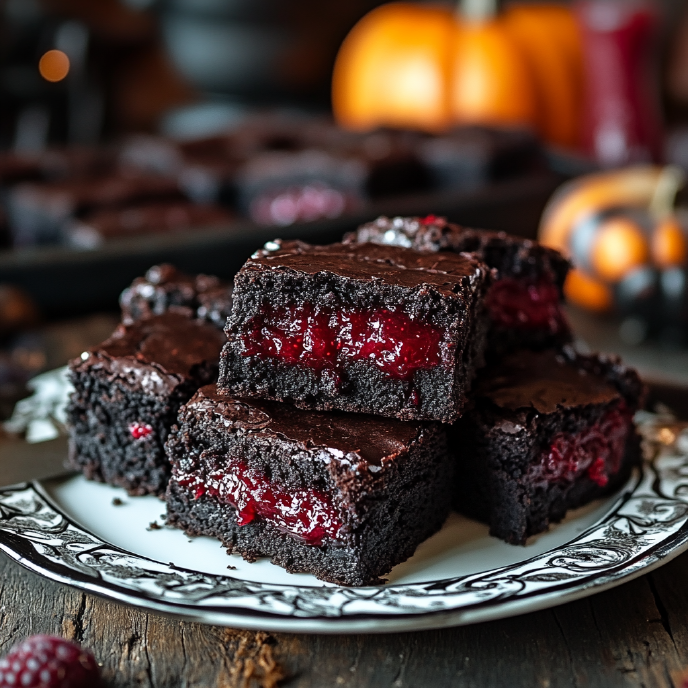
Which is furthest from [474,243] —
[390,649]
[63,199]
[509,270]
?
[63,199]

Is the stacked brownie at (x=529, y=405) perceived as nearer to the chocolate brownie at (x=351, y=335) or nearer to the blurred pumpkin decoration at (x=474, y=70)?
the chocolate brownie at (x=351, y=335)

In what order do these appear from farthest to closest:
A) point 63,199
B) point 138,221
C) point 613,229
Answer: point 63,199, point 138,221, point 613,229

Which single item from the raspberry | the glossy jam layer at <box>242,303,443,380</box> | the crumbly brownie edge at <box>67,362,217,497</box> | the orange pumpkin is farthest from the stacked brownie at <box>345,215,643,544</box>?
the orange pumpkin

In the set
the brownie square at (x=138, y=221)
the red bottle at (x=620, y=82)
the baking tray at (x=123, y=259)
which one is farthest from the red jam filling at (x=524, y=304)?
the red bottle at (x=620, y=82)

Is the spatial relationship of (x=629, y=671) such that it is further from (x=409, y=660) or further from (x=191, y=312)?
(x=191, y=312)

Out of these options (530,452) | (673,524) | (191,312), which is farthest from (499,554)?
(191,312)

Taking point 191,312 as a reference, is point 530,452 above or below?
below

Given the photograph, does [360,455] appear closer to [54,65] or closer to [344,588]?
[344,588]

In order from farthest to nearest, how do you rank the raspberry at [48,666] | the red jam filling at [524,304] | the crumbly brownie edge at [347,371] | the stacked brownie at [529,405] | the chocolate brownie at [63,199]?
the chocolate brownie at [63,199] < the red jam filling at [524,304] < the stacked brownie at [529,405] < the crumbly brownie edge at [347,371] < the raspberry at [48,666]
